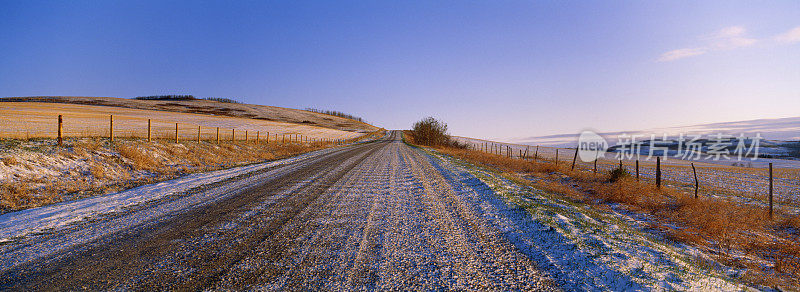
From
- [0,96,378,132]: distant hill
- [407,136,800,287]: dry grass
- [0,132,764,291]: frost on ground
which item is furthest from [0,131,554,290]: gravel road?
[0,96,378,132]: distant hill

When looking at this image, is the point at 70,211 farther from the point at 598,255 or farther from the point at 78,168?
the point at 598,255

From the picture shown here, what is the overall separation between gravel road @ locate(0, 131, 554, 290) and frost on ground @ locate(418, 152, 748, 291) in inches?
15.2

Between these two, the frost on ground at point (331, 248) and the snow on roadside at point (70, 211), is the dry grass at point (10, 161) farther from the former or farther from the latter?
the frost on ground at point (331, 248)

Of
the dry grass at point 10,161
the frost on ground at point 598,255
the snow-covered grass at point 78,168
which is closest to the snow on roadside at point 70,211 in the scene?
the snow-covered grass at point 78,168

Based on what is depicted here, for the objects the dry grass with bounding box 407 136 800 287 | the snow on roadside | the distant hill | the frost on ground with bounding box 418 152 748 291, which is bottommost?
the dry grass with bounding box 407 136 800 287

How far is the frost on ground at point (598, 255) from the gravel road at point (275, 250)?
39 cm

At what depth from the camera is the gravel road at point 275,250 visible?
3578mm

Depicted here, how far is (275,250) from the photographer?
14.7 feet

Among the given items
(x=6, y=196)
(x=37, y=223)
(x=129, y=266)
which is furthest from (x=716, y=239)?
(x=6, y=196)

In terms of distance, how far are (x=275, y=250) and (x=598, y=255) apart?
181 inches

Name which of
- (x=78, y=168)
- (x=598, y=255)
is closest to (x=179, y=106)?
(x=78, y=168)

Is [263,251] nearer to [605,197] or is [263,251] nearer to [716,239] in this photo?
[716,239]

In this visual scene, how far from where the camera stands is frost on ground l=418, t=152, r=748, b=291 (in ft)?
12.6

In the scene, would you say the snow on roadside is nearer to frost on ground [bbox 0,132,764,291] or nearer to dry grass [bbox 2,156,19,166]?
frost on ground [bbox 0,132,764,291]
